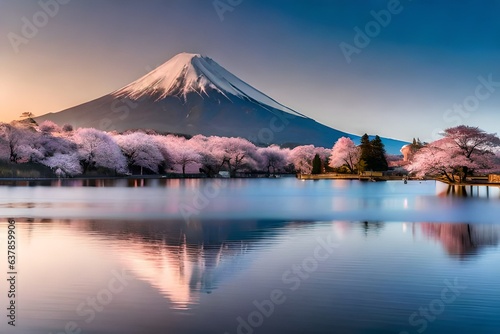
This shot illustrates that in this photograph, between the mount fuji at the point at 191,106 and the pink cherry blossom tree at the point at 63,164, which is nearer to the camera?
the pink cherry blossom tree at the point at 63,164

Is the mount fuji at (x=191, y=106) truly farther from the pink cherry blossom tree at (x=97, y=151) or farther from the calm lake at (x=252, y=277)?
the calm lake at (x=252, y=277)

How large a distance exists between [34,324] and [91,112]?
126287 millimetres

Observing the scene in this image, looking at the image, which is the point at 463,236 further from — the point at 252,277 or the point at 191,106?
the point at 191,106

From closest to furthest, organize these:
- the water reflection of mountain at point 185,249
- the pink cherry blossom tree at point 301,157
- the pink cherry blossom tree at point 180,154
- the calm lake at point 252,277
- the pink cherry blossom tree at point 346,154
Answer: the calm lake at point 252,277, the water reflection of mountain at point 185,249, the pink cherry blossom tree at point 180,154, the pink cherry blossom tree at point 346,154, the pink cherry blossom tree at point 301,157

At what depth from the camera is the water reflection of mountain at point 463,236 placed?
10958mm

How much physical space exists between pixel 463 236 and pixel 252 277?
652 centimetres

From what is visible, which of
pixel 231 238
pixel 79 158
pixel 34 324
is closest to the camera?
pixel 34 324

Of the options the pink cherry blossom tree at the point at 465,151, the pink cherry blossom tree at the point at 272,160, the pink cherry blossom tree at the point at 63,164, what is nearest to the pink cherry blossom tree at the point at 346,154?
the pink cherry blossom tree at the point at 272,160

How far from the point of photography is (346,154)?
69750 millimetres

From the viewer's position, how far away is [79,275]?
839cm

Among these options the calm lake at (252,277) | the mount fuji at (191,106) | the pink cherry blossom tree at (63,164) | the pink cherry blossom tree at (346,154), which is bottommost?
the calm lake at (252,277)

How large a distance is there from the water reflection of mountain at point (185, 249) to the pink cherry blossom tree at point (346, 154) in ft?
179

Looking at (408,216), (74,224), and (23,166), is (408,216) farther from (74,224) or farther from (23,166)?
(23,166)

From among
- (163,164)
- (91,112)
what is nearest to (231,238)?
(163,164)
